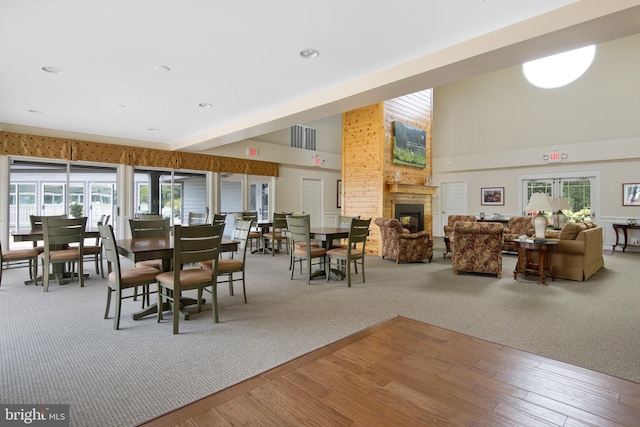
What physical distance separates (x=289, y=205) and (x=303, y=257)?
17.8 ft

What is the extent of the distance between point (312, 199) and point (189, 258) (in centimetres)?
803

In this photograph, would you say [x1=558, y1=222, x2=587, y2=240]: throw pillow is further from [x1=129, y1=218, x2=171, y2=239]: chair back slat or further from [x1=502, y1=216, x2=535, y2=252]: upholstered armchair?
[x1=129, y1=218, x2=171, y2=239]: chair back slat

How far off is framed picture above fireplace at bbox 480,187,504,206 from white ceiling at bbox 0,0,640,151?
7.89 meters

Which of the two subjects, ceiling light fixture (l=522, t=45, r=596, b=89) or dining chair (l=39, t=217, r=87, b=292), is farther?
ceiling light fixture (l=522, t=45, r=596, b=89)

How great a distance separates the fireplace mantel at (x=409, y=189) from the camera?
7586mm

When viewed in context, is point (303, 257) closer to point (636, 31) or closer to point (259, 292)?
point (259, 292)

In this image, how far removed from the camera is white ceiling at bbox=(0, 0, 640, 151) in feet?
8.45

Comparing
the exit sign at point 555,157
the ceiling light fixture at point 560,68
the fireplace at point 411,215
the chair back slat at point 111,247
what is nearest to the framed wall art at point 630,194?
the exit sign at point 555,157

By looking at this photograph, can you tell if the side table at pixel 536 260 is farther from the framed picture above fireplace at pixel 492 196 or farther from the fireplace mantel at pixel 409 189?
the framed picture above fireplace at pixel 492 196

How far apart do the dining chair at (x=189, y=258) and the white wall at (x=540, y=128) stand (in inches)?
393

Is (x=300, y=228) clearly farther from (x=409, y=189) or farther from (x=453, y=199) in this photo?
(x=453, y=199)

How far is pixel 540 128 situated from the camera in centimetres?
948

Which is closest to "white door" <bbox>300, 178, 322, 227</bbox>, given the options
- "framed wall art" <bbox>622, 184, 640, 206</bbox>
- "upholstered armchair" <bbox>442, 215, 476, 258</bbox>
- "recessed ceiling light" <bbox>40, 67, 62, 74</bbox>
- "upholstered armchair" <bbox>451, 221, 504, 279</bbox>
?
"upholstered armchair" <bbox>442, 215, 476, 258</bbox>

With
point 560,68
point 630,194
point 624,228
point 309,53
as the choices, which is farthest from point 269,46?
point 630,194
